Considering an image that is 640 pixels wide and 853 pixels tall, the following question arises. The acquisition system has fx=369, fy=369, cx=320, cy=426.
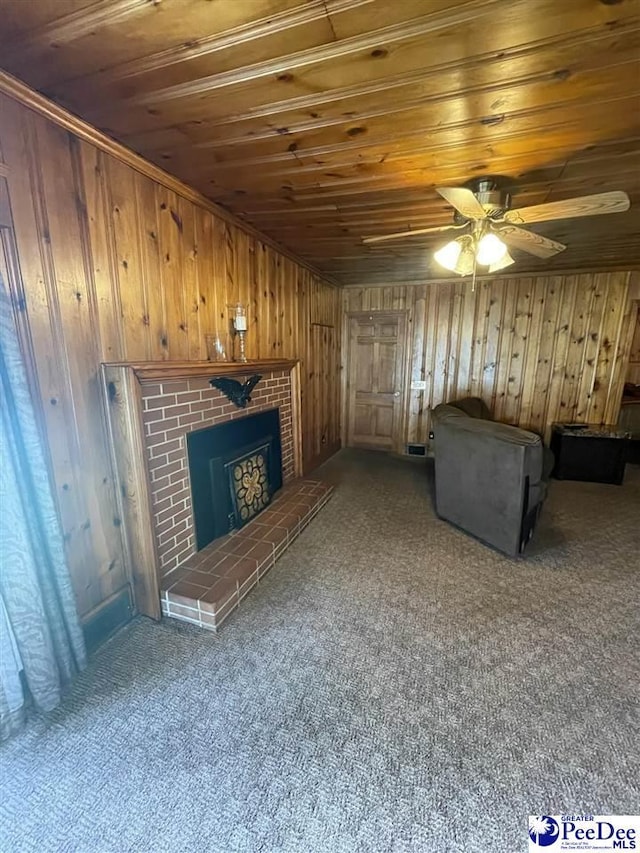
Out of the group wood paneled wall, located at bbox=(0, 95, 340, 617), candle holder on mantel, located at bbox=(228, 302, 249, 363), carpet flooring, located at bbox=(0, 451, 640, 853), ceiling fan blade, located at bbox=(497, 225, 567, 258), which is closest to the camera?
carpet flooring, located at bbox=(0, 451, 640, 853)

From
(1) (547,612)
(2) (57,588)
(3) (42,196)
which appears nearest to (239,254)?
(3) (42,196)

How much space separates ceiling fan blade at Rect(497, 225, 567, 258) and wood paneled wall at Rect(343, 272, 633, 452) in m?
2.27

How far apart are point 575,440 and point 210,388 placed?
13.1ft

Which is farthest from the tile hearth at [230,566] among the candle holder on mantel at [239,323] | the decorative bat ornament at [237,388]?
the candle holder on mantel at [239,323]

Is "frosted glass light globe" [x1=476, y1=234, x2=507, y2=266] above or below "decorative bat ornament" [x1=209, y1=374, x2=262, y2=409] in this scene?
above

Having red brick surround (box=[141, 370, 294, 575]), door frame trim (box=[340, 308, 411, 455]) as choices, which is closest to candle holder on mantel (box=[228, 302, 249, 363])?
red brick surround (box=[141, 370, 294, 575])

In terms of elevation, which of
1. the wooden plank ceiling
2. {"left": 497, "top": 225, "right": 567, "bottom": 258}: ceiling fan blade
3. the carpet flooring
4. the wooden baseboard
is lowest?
the carpet flooring

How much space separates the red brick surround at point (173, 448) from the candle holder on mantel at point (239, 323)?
0.42m

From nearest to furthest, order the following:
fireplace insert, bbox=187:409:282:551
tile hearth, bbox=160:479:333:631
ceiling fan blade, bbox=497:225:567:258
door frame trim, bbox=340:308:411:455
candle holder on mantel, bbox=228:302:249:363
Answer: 1. tile hearth, bbox=160:479:333:631
2. ceiling fan blade, bbox=497:225:567:258
3. fireplace insert, bbox=187:409:282:551
4. candle holder on mantel, bbox=228:302:249:363
5. door frame trim, bbox=340:308:411:455

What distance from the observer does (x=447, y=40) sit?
116cm

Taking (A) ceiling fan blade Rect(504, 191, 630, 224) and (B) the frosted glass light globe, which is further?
(B) the frosted glass light globe

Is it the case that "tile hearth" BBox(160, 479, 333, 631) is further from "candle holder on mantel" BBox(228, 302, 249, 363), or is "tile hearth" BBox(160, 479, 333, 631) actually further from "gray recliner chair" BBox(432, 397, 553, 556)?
"candle holder on mantel" BBox(228, 302, 249, 363)

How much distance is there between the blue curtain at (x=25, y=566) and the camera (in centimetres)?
137

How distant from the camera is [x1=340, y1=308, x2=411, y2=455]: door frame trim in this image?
5082mm
